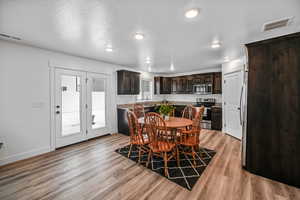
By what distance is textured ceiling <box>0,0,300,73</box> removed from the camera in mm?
1565

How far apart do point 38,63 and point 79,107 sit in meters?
1.47

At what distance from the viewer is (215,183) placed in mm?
2031

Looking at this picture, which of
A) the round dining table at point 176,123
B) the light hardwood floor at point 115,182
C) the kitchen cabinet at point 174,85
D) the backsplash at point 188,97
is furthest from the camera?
the kitchen cabinet at point 174,85

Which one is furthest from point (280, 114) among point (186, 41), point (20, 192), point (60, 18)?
point (20, 192)

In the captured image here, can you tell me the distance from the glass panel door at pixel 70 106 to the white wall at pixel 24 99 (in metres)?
0.22

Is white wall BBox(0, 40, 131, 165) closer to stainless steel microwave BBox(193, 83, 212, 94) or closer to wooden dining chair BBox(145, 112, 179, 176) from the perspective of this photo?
wooden dining chair BBox(145, 112, 179, 176)

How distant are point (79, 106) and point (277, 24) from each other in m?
4.76

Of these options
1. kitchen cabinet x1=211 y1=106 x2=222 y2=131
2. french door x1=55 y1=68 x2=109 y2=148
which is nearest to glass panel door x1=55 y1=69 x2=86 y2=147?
french door x1=55 y1=68 x2=109 y2=148

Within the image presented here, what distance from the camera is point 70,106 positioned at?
3.66m

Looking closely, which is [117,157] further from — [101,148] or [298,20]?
[298,20]

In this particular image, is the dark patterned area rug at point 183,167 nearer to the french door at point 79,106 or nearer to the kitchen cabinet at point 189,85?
the french door at point 79,106

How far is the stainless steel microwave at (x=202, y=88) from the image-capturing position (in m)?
5.47

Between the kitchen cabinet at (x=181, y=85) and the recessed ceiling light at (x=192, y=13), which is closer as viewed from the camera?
the recessed ceiling light at (x=192, y=13)

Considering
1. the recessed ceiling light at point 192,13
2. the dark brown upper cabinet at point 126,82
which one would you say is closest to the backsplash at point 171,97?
the dark brown upper cabinet at point 126,82
